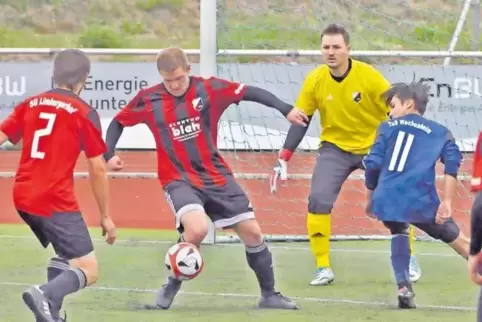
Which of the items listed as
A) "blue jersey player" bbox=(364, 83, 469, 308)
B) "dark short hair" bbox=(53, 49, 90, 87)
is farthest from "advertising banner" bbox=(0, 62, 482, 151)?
"dark short hair" bbox=(53, 49, 90, 87)

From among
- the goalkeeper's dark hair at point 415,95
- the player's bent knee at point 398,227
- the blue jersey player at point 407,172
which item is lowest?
the player's bent knee at point 398,227

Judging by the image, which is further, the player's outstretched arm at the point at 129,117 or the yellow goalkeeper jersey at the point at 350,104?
the yellow goalkeeper jersey at the point at 350,104

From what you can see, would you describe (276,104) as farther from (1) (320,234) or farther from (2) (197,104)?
(1) (320,234)

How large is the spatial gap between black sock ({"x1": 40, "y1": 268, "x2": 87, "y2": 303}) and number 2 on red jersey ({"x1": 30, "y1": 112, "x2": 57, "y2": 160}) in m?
0.63

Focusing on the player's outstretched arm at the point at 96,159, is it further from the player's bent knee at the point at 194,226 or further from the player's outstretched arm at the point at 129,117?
the player's outstretched arm at the point at 129,117

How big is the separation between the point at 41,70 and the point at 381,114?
31.8 ft

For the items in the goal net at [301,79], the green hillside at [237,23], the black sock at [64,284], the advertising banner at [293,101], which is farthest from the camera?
the green hillside at [237,23]

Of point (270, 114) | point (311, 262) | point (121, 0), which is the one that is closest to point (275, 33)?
point (270, 114)

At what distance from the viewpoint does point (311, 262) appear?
32.9ft

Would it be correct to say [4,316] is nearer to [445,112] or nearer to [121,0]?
[445,112]

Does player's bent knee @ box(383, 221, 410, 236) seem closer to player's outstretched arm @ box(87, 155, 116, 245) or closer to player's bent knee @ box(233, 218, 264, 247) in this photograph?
player's bent knee @ box(233, 218, 264, 247)

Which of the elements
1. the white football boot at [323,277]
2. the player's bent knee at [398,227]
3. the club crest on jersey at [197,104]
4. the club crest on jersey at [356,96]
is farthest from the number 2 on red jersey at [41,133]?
the club crest on jersey at [356,96]

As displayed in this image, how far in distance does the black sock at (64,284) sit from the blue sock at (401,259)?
2.02 m

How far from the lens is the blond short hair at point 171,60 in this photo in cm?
745
